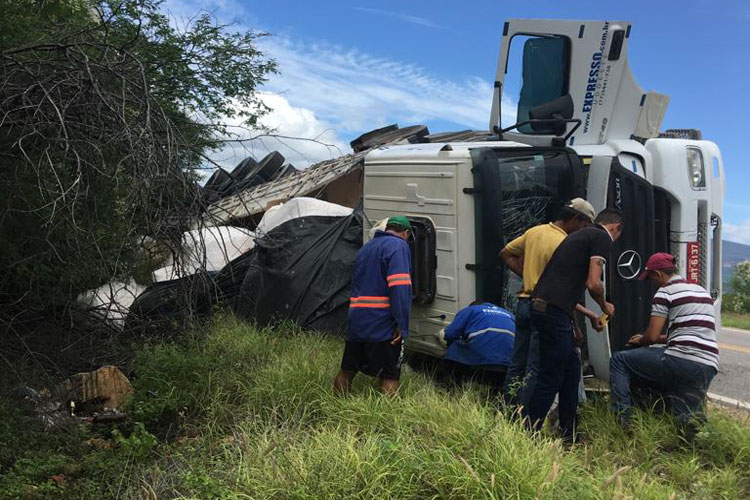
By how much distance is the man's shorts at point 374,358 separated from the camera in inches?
194

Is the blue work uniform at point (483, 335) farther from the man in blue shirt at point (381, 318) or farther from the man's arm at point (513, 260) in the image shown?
the man in blue shirt at point (381, 318)

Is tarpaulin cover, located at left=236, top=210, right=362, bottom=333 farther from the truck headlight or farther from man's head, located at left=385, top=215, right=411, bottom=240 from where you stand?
the truck headlight

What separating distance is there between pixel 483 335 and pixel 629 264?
54.6 inches

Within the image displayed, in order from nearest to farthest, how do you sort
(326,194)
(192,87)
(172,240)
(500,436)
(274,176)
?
(500,436)
(172,240)
(192,87)
(326,194)
(274,176)

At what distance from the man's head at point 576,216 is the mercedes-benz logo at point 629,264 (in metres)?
0.81

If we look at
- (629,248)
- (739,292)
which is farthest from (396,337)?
(739,292)

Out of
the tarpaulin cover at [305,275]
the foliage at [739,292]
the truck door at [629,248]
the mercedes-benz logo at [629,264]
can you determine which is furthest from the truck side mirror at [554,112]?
the foliage at [739,292]

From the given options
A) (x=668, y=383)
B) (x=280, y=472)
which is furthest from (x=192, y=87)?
(x=668, y=383)

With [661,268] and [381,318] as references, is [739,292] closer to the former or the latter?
[661,268]

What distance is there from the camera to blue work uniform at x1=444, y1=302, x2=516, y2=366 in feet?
17.1

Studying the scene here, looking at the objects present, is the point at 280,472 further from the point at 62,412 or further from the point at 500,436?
the point at 62,412

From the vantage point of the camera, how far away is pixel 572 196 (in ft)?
18.8

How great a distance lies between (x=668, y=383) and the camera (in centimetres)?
486

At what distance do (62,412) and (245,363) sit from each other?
146 cm
